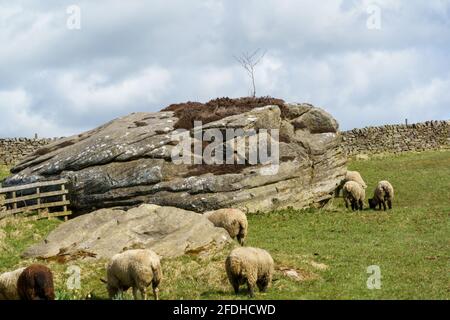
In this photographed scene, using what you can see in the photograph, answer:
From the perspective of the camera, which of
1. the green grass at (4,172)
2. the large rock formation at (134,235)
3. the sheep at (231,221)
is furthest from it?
the green grass at (4,172)

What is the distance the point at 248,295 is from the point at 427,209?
1988 cm

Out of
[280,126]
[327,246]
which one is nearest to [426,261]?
[327,246]

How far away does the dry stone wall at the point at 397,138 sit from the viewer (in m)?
62.3

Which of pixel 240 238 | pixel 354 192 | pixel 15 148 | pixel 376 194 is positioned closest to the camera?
pixel 240 238

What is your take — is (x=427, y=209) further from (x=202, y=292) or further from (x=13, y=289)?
(x=13, y=289)

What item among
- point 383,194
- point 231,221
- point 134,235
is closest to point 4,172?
point 383,194

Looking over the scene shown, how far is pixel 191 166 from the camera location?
3594 cm

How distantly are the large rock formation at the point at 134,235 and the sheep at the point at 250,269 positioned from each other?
4325mm

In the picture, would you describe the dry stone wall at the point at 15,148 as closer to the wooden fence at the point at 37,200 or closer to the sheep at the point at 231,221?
the wooden fence at the point at 37,200

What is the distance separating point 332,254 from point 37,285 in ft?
37.7

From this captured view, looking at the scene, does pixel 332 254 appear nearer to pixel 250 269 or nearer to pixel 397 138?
pixel 250 269

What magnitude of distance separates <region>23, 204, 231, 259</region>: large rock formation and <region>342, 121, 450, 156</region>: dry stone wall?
136 ft

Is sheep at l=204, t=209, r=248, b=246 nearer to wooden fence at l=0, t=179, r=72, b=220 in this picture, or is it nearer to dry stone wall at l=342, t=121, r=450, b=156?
wooden fence at l=0, t=179, r=72, b=220

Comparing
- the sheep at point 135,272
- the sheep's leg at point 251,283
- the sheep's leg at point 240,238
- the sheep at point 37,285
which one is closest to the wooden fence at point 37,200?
the sheep's leg at point 240,238
